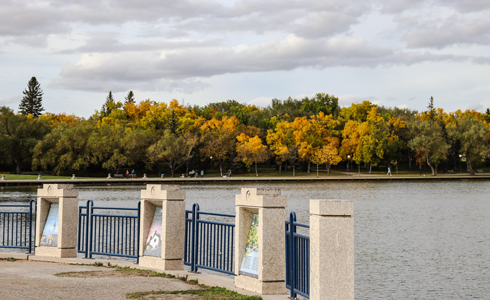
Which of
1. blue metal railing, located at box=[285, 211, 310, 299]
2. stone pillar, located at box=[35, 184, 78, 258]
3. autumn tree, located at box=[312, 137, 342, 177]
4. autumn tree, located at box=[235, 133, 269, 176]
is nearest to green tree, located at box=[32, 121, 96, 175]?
autumn tree, located at box=[235, 133, 269, 176]

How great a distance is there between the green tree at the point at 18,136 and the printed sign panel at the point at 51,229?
68.7 metres

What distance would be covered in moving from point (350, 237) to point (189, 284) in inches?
162

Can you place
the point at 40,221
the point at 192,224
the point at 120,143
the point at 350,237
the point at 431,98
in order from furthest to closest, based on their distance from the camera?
the point at 431,98 < the point at 120,143 < the point at 40,221 < the point at 192,224 < the point at 350,237

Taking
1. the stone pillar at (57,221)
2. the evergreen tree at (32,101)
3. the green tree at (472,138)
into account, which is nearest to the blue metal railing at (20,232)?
the stone pillar at (57,221)

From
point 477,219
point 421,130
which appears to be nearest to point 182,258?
point 477,219

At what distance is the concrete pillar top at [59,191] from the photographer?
12633 mm

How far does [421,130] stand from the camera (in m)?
89.8

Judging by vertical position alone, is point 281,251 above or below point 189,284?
above

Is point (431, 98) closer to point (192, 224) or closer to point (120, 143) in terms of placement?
point (120, 143)

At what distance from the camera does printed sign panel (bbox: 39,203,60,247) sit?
12.8 metres

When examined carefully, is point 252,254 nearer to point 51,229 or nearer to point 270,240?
point 270,240

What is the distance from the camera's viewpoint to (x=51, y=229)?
1291 cm

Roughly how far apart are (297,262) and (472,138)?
287ft

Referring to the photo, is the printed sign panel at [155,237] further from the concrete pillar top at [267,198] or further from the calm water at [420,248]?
the calm water at [420,248]
